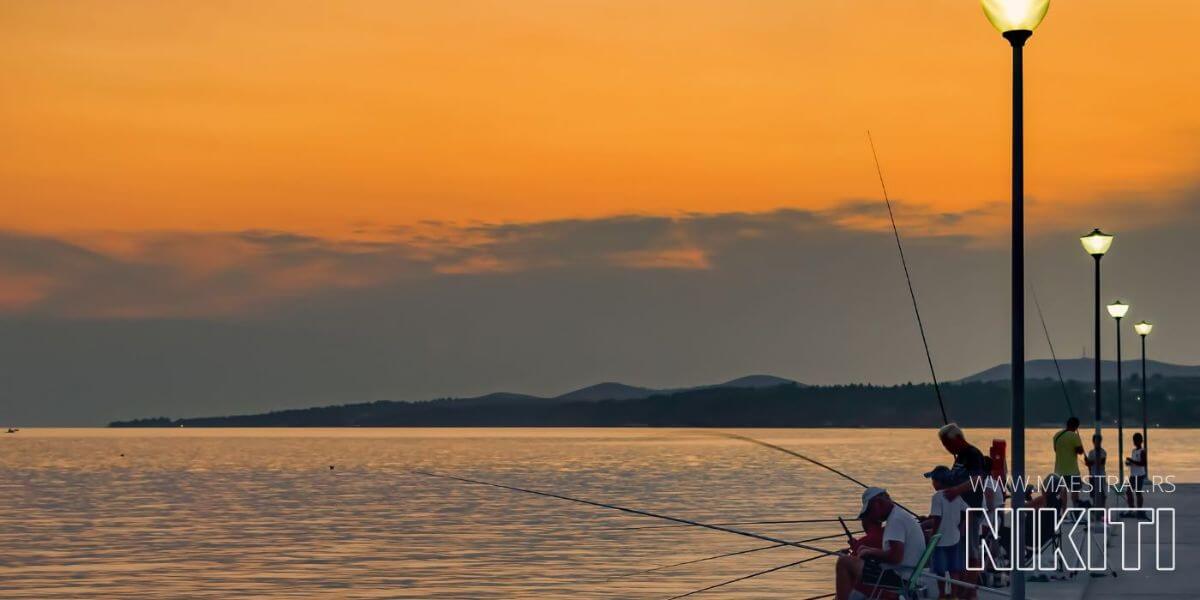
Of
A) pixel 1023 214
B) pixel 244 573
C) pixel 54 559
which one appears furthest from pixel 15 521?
pixel 1023 214

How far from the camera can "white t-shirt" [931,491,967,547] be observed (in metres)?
15.8

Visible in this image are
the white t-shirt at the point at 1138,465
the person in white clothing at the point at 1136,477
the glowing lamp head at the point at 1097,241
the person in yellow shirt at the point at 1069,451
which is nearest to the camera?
the person in yellow shirt at the point at 1069,451

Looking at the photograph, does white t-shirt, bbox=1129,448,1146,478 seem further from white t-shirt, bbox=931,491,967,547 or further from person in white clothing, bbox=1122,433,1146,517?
white t-shirt, bbox=931,491,967,547

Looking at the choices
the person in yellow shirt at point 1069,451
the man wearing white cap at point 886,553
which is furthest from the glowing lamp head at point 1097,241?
the man wearing white cap at point 886,553

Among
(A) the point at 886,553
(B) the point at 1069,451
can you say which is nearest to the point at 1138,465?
(B) the point at 1069,451

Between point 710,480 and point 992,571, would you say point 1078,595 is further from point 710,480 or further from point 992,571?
point 710,480

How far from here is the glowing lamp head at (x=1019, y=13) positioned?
13.3m

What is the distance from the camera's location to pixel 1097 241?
2781cm

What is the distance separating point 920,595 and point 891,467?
8961cm

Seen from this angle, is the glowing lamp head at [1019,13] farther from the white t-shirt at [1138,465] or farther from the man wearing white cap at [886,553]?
the white t-shirt at [1138,465]

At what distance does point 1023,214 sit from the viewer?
43.4 ft

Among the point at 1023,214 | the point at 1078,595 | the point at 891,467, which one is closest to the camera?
the point at 1023,214

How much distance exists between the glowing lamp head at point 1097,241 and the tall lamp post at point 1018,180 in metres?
14.9

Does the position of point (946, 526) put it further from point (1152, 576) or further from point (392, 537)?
point (392, 537)
